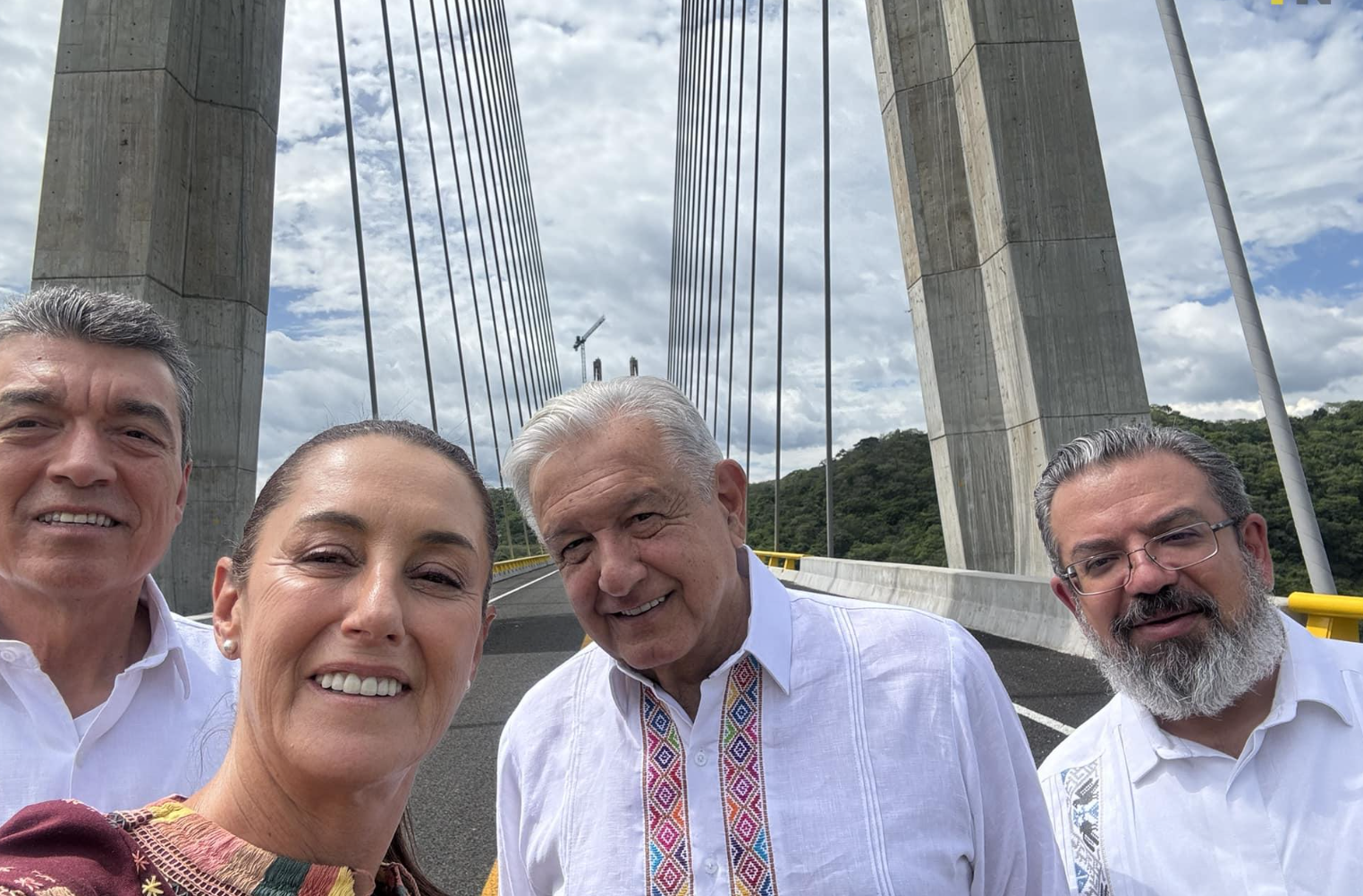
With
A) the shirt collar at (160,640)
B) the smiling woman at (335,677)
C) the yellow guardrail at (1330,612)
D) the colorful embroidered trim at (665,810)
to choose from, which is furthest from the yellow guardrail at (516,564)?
the smiling woman at (335,677)

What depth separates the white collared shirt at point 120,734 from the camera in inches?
70.8

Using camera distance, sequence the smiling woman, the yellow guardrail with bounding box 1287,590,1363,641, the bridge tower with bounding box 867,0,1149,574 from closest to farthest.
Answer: the smiling woman → the yellow guardrail with bounding box 1287,590,1363,641 → the bridge tower with bounding box 867,0,1149,574

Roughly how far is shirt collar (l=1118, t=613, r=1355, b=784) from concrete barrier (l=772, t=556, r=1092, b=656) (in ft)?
11.2

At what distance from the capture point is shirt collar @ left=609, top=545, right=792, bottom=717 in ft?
6.23

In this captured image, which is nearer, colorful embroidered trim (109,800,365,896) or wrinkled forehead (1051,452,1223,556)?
colorful embroidered trim (109,800,365,896)

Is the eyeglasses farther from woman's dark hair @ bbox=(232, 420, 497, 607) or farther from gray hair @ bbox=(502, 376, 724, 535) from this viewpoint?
woman's dark hair @ bbox=(232, 420, 497, 607)

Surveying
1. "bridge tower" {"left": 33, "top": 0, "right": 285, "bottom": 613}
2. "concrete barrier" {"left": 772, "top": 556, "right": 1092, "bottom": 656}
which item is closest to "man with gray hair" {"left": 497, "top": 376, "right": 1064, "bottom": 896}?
"concrete barrier" {"left": 772, "top": 556, "right": 1092, "bottom": 656}

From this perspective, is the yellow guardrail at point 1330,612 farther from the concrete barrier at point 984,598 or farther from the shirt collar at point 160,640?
the shirt collar at point 160,640

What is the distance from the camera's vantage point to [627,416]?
2088 mm

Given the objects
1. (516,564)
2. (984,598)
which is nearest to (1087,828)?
(984,598)

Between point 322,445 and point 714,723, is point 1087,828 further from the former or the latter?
point 322,445

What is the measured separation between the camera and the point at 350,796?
1.21m

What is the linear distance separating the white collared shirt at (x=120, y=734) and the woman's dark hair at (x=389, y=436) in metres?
0.70

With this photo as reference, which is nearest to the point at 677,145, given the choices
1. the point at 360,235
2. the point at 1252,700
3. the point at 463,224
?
the point at 463,224
